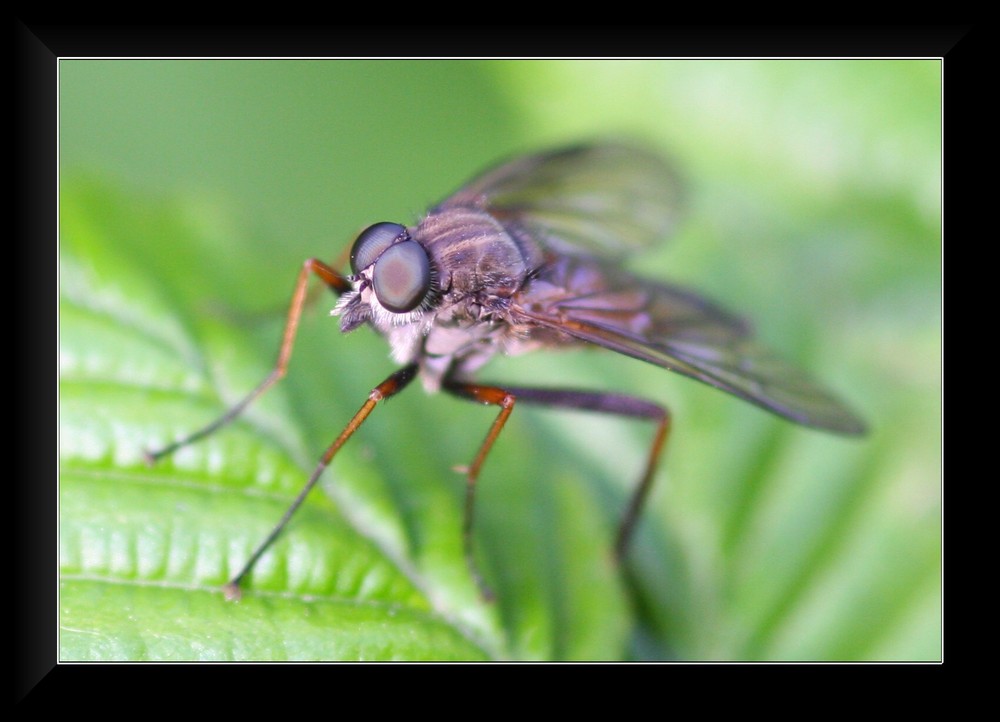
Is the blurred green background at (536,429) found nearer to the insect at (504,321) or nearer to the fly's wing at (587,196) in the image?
the insect at (504,321)

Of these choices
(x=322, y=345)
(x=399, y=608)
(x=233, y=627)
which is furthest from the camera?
(x=322, y=345)

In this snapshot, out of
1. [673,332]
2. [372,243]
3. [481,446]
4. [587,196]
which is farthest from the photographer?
[587,196]

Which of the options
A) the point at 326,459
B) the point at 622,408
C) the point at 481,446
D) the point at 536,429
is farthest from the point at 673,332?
the point at 326,459

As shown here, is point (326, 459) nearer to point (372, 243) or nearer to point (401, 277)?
point (401, 277)

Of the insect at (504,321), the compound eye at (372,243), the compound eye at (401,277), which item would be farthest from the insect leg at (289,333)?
the compound eye at (401,277)
